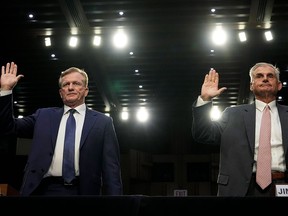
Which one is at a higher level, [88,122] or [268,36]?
[268,36]

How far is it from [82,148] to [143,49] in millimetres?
6200

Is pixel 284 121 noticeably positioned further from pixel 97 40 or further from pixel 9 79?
pixel 97 40

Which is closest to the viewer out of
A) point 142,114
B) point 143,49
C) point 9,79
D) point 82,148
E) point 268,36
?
point 9,79

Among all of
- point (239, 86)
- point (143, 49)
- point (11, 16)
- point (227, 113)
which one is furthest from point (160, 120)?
point (227, 113)

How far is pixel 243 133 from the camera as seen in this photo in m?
3.05

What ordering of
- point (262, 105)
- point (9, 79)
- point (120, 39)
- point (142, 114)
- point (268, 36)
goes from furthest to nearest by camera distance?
point (142, 114)
point (120, 39)
point (268, 36)
point (262, 105)
point (9, 79)

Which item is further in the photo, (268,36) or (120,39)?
(120,39)

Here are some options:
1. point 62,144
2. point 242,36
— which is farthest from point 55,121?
point 242,36

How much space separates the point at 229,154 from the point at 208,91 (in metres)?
0.43

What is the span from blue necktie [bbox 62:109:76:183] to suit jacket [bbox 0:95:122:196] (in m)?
0.06

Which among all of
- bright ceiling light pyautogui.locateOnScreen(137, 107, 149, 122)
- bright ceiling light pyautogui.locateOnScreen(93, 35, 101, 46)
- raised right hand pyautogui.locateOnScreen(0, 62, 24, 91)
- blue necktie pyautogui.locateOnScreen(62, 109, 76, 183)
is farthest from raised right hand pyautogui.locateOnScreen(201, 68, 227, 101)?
bright ceiling light pyautogui.locateOnScreen(137, 107, 149, 122)

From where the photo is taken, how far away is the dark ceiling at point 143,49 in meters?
7.75

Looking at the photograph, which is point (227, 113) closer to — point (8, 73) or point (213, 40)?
point (8, 73)

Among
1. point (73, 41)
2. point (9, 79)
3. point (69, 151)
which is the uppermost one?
point (73, 41)
